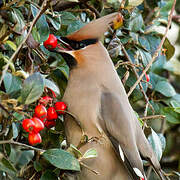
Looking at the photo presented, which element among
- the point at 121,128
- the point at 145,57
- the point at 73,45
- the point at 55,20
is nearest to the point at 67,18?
the point at 73,45

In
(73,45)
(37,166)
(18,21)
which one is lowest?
(37,166)

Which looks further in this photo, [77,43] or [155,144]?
[155,144]

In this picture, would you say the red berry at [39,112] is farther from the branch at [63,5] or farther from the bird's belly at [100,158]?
the branch at [63,5]

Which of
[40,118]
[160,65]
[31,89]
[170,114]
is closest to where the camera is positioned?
[31,89]

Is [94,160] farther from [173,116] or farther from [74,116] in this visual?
[173,116]

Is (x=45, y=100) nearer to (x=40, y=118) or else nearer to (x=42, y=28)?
(x=40, y=118)

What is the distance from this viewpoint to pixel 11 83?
5.59ft

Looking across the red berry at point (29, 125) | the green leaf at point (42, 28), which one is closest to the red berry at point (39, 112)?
the red berry at point (29, 125)

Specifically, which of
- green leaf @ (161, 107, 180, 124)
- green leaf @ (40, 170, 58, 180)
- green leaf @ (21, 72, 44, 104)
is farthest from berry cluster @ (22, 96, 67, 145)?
green leaf @ (161, 107, 180, 124)

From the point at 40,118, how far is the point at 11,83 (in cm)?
20

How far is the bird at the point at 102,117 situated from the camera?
2260 millimetres

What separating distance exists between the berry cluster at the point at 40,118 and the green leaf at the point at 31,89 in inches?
4.1

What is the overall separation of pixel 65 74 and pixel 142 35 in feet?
2.03

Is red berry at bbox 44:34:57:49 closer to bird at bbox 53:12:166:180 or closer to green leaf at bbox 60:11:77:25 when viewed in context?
bird at bbox 53:12:166:180
